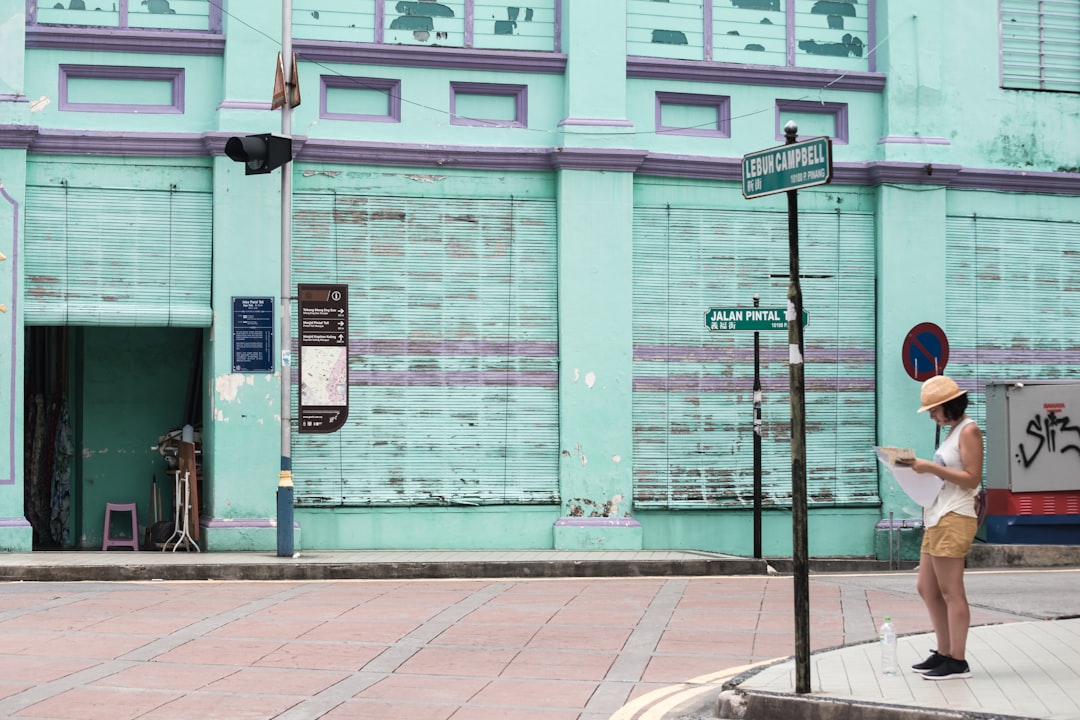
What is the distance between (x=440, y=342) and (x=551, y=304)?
1.32 meters

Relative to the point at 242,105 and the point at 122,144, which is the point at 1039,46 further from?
the point at 122,144

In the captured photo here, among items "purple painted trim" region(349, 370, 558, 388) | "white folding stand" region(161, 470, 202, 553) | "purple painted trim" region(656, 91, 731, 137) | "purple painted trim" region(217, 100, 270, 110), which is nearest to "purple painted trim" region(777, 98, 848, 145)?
"purple painted trim" region(656, 91, 731, 137)

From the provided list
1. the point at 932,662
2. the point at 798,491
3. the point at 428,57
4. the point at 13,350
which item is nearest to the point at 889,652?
the point at 932,662

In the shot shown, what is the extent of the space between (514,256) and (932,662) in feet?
29.0

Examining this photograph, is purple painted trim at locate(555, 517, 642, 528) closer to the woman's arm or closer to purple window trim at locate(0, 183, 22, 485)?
purple window trim at locate(0, 183, 22, 485)

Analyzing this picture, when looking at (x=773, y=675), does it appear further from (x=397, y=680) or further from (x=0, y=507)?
(x=0, y=507)

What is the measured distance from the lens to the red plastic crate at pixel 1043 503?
1553cm

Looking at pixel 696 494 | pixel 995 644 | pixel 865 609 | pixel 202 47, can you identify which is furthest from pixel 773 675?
pixel 202 47

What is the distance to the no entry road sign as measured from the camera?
51.7 feet

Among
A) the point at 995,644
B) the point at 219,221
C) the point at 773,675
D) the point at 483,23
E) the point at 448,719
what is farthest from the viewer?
the point at 483,23

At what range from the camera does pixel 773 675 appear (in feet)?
26.4

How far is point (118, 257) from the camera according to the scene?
595 inches

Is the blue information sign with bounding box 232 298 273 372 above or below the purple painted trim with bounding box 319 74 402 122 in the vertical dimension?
below

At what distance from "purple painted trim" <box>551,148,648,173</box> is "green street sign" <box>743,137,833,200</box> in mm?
7675
